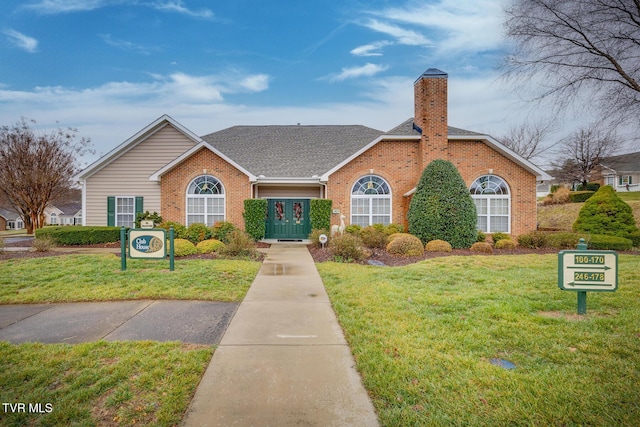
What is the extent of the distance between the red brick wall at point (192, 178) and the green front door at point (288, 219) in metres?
1.96

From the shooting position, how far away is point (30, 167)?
87.2 feet

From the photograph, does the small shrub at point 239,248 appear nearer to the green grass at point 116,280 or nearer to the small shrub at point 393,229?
the green grass at point 116,280

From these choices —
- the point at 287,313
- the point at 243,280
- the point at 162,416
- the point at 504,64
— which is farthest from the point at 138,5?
the point at 504,64

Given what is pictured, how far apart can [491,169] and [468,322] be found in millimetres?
13414

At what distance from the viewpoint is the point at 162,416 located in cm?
279

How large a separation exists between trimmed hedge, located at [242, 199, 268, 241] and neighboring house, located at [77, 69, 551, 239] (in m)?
0.76

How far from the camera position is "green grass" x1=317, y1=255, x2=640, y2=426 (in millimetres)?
2896

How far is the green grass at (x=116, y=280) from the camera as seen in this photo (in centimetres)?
666

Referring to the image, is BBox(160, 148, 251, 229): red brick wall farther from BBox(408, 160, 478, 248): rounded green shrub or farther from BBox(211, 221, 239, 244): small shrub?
BBox(408, 160, 478, 248): rounded green shrub

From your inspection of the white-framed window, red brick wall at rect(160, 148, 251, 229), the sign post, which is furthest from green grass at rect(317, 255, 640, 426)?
the white-framed window

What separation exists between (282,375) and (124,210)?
1701 centimetres

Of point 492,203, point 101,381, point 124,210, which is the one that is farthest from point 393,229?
point 124,210

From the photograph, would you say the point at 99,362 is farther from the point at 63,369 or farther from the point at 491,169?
the point at 491,169

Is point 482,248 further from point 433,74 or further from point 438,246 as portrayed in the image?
point 433,74
